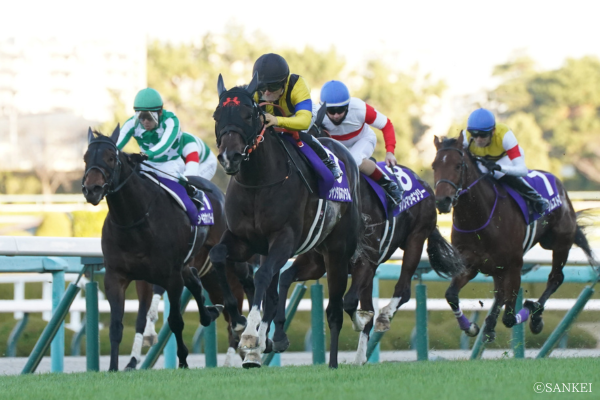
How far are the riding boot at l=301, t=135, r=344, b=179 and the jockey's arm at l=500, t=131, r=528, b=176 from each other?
7.86 feet

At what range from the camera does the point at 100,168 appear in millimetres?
5973

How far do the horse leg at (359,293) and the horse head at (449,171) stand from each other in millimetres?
788

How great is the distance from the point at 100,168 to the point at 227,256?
1228 mm

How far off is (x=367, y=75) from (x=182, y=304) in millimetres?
34132

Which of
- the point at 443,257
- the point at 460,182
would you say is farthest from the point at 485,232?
the point at 460,182

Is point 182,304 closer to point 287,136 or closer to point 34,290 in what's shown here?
point 287,136

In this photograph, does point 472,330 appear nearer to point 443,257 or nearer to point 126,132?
point 443,257

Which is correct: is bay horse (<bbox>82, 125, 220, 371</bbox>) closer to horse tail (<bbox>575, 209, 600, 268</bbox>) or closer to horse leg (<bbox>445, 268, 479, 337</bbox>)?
horse leg (<bbox>445, 268, 479, 337</bbox>)

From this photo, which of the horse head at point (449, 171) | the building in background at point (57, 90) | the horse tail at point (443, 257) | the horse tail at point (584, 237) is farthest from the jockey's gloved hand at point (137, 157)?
the building in background at point (57, 90)

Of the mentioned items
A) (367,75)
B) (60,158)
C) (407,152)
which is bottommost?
(60,158)

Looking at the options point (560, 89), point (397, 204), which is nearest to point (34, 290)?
point (397, 204)

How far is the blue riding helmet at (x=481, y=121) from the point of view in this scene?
7.59 metres

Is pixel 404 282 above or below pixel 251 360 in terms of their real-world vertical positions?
below

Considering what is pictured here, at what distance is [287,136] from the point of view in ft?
18.5
